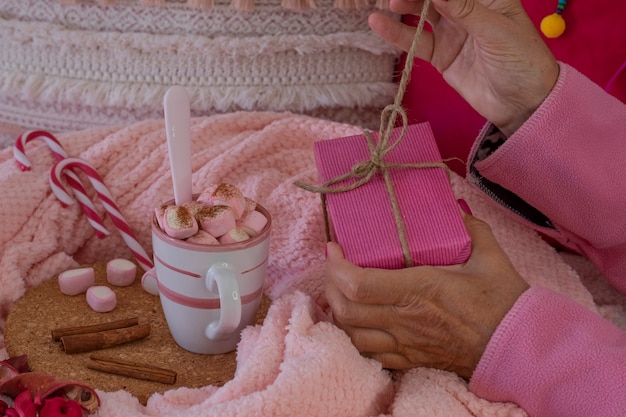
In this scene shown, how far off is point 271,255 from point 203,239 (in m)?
0.23

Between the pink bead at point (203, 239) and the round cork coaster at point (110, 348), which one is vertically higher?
the pink bead at point (203, 239)


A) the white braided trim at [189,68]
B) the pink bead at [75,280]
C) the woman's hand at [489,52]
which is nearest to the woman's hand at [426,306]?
the woman's hand at [489,52]

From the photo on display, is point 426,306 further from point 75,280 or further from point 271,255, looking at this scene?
point 75,280

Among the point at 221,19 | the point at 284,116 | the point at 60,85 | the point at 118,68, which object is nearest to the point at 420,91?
the point at 284,116

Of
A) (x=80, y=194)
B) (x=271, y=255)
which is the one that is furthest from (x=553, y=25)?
(x=80, y=194)

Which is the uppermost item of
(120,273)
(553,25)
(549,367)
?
(553,25)

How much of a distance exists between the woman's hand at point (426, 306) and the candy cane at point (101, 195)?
353 millimetres

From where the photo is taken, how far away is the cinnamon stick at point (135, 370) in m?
0.80

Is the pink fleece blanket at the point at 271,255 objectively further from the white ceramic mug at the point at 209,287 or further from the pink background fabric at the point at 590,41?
the pink background fabric at the point at 590,41

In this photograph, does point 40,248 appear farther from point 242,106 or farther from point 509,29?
point 509,29

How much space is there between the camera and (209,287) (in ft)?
2.59

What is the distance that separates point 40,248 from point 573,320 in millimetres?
698

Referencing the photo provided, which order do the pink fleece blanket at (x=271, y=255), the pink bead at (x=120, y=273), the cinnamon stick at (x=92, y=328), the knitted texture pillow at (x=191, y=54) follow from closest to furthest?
the pink fleece blanket at (x=271, y=255), the cinnamon stick at (x=92, y=328), the pink bead at (x=120, y=273), the knitted texture pillow at (x=191, y=54)

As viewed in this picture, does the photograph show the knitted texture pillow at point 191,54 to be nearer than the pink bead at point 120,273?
No
